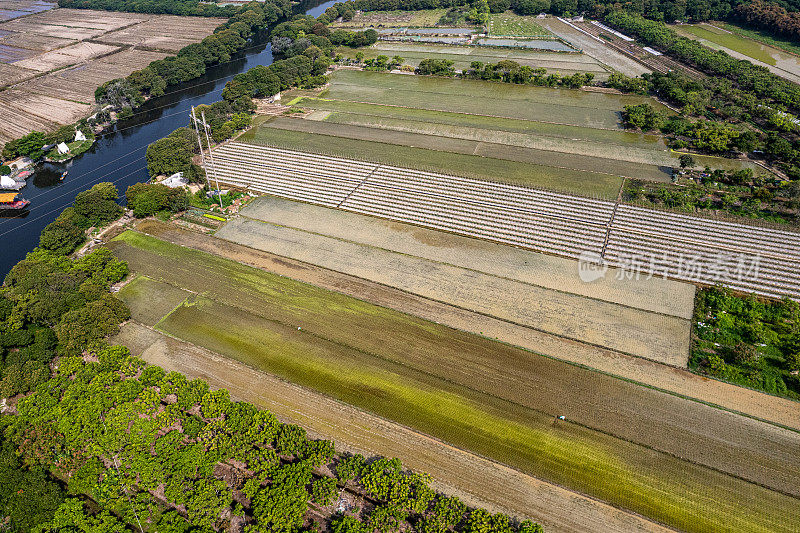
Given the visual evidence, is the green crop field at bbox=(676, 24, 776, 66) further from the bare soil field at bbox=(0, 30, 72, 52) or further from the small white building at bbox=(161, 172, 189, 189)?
the bare soil field at bbox=(0, 30, 72, 52)

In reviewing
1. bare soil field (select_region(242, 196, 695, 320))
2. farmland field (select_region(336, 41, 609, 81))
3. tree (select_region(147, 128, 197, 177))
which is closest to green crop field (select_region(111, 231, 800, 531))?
bare soil field (select_region(242, 196, 695, 320))

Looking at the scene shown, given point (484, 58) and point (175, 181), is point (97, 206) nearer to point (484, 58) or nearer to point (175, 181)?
point (175, 181)

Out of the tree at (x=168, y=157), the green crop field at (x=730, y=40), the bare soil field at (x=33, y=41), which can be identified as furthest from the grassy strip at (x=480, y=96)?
the bare soil field at (x=33, y=41)

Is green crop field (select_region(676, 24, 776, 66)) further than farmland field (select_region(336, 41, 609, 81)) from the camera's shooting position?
Yes

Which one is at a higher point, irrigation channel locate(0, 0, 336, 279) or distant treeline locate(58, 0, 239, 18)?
distant treeline locate(58, 0, 239, 18)

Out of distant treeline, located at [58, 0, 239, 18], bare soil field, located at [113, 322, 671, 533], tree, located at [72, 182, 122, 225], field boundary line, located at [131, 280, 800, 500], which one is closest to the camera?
bare soil field, located at [113, 322, 671, 533]

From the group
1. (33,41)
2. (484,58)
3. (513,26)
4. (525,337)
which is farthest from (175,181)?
(513,26)
